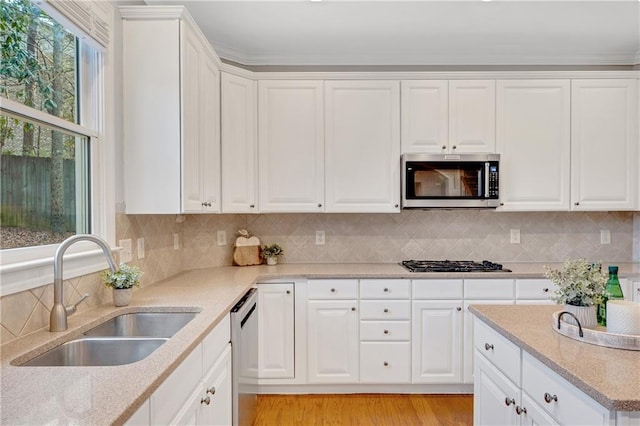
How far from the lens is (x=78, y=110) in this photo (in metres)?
1.98

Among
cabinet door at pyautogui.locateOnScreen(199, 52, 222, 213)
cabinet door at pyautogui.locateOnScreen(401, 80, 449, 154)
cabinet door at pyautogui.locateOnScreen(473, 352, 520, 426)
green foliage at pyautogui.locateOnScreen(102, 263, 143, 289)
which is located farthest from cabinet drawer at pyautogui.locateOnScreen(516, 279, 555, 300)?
green foliage at pyautogui.locateOnScreen(102, 263, 143, 289)

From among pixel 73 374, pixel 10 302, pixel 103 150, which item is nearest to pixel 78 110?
pixel 103 150

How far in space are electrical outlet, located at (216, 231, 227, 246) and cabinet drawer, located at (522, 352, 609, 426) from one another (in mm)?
2485

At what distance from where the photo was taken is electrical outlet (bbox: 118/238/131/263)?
2.20 m

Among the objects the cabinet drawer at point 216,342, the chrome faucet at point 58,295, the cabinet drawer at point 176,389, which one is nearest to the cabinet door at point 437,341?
the cabinet drawer at point 216,342

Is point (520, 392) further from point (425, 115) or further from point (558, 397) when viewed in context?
point (425, 115)

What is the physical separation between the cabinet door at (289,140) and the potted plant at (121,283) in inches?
53.7

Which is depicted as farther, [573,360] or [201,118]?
[201,118]

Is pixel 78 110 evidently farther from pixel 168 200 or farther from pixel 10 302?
pixel 10 302

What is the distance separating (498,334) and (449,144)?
73.1 inches

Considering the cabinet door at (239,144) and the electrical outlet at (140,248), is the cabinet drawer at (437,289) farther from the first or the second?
the electrical outlet at (140,248)

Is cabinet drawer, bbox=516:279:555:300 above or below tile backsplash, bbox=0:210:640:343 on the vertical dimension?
below

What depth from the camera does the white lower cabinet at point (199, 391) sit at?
45.9 inches

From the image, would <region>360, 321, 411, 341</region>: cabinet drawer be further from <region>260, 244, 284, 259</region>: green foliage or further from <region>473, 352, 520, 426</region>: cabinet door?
<region>473, 352, 520, 426</region>: cabinet door
